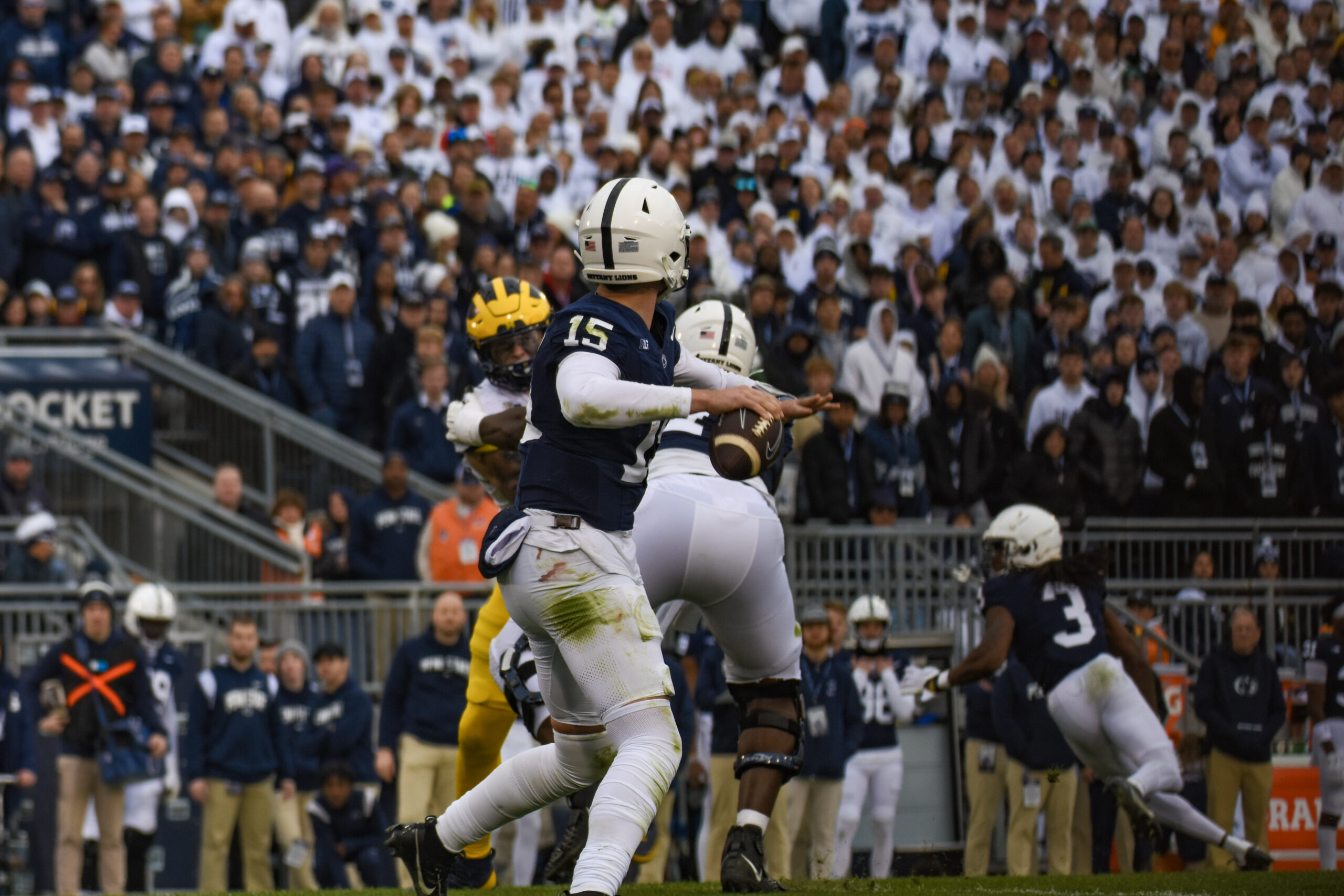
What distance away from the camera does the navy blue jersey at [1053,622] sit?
9836mm

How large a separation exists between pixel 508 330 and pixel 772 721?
6.38 feet

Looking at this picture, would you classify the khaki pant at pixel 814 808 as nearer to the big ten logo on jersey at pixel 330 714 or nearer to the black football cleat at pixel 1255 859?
the big ten logo on jersey at pixel 330 714

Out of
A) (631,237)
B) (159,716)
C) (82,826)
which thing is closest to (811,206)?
(159,716)

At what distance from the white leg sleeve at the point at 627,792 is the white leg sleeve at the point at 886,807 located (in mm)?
7484

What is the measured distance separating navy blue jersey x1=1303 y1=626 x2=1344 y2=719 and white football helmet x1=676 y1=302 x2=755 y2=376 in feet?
24.0

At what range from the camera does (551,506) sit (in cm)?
578

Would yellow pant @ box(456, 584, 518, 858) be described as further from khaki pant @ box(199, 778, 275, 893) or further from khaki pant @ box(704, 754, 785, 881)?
khaki pant @ box(199, 778, 275, 893)

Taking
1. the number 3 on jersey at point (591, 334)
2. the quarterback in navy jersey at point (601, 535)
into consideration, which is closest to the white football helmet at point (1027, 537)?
the quarterback in navy jersey at point (601, 535)

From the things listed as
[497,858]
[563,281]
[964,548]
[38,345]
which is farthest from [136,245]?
[964,548]

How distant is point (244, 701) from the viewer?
12.3m

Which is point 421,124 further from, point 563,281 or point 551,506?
point 551,506

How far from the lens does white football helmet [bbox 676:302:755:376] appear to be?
7.32 meters

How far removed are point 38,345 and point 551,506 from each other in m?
9.53

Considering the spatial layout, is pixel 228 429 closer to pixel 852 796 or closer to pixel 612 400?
pixel 852 796
